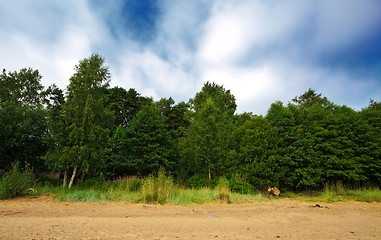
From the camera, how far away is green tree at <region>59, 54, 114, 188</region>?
11.0 meters

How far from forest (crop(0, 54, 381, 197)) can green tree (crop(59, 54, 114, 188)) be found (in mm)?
56

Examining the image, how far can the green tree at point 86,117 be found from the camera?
36.2 ft

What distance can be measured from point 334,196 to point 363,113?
8.90 meters

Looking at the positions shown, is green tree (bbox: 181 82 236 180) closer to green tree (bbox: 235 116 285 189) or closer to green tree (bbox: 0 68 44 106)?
green tree (bbox: 235 116 285 189)

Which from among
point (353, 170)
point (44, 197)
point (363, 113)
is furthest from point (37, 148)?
point (363, 113)

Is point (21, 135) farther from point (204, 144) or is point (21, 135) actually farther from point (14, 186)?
point (204, 144)

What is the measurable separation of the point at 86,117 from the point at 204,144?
843cm

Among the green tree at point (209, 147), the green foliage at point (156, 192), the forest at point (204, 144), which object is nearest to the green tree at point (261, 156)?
the forest at point (204, 144)

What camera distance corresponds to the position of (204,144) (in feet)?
47.4

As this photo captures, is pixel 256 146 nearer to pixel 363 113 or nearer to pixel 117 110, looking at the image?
pixel 363 113

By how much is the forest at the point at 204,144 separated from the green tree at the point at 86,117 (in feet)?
0.19

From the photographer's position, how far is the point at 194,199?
9078mm

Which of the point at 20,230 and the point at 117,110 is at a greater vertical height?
the point at 117,110

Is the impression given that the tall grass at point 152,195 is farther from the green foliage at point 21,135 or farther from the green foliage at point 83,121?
the green foliage at point 21,135
